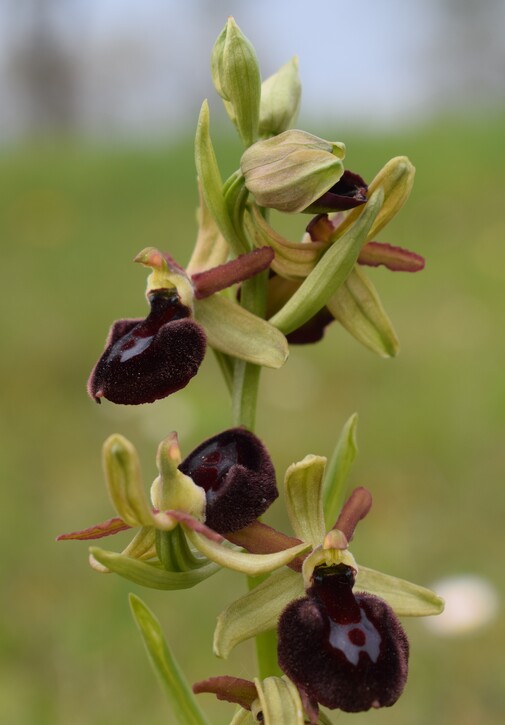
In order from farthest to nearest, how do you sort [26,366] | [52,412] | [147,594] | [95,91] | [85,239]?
[95,91], [85,239], [26,366], [52,412], [147,594]

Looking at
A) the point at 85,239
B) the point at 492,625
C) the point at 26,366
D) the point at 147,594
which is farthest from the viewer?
the point at 85,239

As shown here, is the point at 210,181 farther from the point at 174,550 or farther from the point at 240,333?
the point at 174,550

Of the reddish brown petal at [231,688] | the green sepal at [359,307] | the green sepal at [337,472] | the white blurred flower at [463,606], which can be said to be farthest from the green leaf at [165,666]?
the white blurred flower at [463,606]

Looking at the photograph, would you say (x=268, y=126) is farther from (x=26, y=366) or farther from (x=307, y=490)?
(x=26, y=366)

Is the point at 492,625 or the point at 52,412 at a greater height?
the point at 492,625

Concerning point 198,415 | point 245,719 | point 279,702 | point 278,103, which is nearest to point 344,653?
→ point 279,702

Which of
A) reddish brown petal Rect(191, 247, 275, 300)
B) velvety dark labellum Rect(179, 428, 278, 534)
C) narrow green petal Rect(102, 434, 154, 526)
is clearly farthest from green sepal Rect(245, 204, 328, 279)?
narrow green petal Rect(102, 434, 154, 526)

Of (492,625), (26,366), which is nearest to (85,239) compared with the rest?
(26,366)
